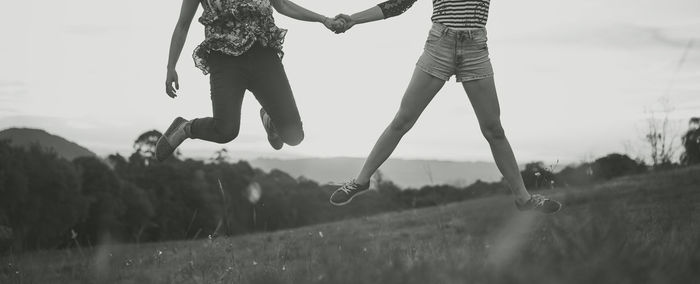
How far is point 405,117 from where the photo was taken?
18.3 feet

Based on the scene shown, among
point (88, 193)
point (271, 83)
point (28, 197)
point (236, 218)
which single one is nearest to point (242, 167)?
point (236, 218)

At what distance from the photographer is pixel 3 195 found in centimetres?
A: 4444

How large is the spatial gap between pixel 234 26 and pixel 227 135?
983 millimetres

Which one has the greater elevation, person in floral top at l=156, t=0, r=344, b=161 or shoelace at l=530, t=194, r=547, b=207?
person in floral top at l=156, t=0, r=344, b=161

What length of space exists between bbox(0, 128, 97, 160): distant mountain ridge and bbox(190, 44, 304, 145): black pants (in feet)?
148

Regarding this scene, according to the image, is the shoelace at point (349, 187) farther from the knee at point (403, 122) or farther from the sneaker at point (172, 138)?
the sneaker at point (172, 138)

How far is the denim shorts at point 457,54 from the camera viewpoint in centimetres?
516

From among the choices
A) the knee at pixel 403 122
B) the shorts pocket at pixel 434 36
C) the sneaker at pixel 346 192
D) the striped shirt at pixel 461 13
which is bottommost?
the sneaker at pixel 346 192

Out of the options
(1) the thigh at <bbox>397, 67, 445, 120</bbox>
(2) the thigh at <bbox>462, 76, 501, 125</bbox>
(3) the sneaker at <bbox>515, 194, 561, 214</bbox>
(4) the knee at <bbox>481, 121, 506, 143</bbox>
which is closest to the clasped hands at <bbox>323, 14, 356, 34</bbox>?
(1) the thigh at <bbox>397, 67, 445, 120</bbox>

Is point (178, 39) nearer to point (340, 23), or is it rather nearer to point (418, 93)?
point (340, 23)

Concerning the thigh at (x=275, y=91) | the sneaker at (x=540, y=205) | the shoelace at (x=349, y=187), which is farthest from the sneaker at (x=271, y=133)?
the sneaker at (x=540, y=205)

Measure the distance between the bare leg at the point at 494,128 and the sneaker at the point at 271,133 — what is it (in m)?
2.28

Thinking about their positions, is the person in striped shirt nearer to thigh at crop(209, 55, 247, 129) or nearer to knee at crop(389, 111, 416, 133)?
knee at crop(389, 111, 416, 133)

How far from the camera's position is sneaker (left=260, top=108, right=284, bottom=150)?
22.6ft
